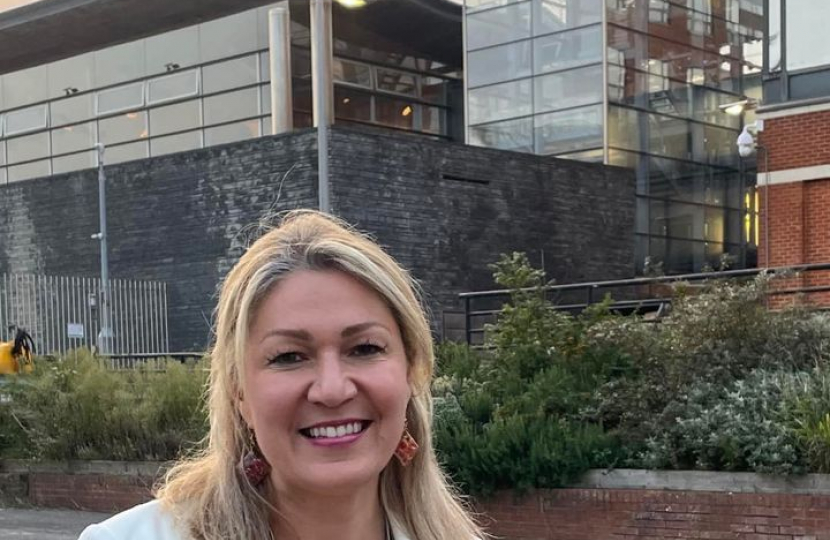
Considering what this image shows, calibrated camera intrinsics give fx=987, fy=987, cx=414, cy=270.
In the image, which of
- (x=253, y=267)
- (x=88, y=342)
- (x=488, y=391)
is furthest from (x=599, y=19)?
(x=253, y=267)

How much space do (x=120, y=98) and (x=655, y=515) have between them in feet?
89.7

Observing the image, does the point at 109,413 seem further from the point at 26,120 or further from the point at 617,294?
the point at 26,120

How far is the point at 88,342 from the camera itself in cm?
2169

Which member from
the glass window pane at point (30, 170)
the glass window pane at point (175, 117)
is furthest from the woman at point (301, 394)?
the glass window pane at point (30, 170)

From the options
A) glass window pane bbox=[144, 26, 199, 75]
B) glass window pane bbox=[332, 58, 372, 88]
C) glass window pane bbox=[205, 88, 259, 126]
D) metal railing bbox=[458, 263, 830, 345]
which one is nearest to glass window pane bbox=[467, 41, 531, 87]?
glass window pane bbox=[332, 58, 372, 88]

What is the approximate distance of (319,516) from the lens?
212 centimetres

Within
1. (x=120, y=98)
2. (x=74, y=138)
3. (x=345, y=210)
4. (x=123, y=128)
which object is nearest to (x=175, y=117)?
(x=123, y=128)

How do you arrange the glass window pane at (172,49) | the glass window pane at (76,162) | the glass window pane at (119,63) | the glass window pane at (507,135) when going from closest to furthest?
1. the glass window pane at (507,135)
2. the glass window pane at (172,49)
3. the glass window pane at (119,63)
4. the glass window pane at (76,162)

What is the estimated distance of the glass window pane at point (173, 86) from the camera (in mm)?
30375

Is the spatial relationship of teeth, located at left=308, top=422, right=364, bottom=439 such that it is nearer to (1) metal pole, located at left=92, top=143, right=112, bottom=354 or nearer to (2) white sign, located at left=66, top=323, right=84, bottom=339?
(1) metal pole, located at left=92, top=143, right=112, bottom=354

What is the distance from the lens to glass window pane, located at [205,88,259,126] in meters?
29.2

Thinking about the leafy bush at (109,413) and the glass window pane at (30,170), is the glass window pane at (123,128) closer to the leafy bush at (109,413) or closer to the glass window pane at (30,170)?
the glass window pane at (30,170)

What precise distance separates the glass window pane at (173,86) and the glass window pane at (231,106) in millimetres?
797

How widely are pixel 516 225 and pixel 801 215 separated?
6319 millimetres
